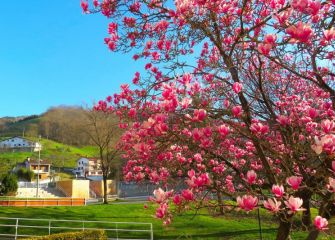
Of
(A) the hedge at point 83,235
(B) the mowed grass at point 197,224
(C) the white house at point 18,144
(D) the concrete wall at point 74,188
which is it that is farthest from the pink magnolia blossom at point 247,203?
(C) the white house at point 18,144

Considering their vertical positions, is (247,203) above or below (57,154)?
below

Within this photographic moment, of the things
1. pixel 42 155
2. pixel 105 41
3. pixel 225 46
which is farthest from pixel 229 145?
pixel 42 155

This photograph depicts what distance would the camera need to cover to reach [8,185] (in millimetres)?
35625

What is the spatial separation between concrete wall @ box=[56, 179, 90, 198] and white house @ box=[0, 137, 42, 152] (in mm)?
62283

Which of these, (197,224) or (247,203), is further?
(197,224)

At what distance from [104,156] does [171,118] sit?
34.9 meters

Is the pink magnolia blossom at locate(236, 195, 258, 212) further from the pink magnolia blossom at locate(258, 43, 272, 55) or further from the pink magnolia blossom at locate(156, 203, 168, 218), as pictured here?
the pink magnolia blossom at locate(258, 43, 272, 55)

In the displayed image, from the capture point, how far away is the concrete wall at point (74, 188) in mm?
43062

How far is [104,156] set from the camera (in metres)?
38.5

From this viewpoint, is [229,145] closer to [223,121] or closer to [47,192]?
[223,121]

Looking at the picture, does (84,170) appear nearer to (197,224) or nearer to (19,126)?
(19,126)

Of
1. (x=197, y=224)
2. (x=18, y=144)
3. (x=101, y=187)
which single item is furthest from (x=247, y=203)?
(x=18, y=144)

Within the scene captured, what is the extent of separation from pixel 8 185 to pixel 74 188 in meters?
8.85

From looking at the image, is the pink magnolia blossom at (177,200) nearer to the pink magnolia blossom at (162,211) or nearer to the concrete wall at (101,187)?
the pink magnolia blossom at (162,211)
